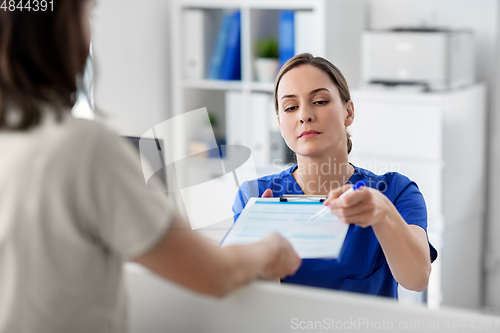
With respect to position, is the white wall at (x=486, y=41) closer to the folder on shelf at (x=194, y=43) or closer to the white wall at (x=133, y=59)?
the folder on shelf at (x=194, y=43)

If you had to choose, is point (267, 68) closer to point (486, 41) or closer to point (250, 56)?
point (250, 56)

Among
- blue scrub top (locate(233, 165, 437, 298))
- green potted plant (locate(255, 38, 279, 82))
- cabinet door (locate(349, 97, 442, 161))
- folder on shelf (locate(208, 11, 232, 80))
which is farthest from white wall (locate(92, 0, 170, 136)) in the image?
blue scrub top (locate(233, 165, 437, 298))

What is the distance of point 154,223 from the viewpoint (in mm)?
646

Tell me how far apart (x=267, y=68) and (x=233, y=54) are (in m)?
0.24

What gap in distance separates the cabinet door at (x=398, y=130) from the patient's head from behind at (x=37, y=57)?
7.35ft

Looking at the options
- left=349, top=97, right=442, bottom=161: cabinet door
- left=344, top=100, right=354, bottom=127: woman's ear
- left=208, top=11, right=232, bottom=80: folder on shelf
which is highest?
left=208, top=11, right=232, bottom=80: folder on shelf

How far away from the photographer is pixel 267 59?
327cm

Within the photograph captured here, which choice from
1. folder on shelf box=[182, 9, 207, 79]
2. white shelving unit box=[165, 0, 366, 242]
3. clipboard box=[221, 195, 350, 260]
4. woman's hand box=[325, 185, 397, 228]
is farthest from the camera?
folder on shelf box=[182, 9, 207, 79]

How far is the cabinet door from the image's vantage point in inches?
106

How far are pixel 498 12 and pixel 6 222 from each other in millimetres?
2837

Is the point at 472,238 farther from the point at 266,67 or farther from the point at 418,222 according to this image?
the point at 418,222

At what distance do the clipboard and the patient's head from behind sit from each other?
36 cm

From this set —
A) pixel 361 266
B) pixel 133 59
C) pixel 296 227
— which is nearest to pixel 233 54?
pixel 133 59

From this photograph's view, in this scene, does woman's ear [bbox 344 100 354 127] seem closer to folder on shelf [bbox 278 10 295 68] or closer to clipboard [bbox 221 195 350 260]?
clipboard [bbox 221 195 350 260]
